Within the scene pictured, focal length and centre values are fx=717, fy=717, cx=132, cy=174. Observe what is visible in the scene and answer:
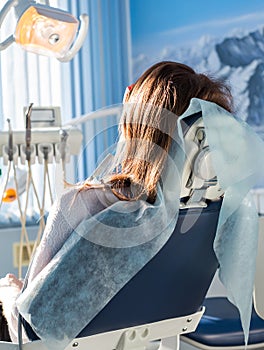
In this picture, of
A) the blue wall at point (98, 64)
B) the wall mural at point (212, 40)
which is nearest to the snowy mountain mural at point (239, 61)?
the wall mural at point (212, 40)

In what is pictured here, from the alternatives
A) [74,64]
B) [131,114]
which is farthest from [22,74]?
[131,114]

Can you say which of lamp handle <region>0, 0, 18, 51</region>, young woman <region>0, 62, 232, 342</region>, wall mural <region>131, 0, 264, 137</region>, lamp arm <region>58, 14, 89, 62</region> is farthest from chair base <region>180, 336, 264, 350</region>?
wall mural <region>131, 0, 264, 137</region>

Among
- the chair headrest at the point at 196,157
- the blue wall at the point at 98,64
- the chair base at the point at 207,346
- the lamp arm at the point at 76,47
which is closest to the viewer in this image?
the chair headrest at the point at 196,157

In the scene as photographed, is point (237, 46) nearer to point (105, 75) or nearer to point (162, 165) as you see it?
point (105, 75)

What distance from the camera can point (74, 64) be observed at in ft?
11.7

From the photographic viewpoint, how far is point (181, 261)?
1593 millimetres

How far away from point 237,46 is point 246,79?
0.18m

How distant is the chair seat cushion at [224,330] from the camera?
2.39 metres

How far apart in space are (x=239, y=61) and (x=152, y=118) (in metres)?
2.24

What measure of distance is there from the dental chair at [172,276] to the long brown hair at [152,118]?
0.06 meters

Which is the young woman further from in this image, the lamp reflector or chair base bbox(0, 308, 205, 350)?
the lamp reflector

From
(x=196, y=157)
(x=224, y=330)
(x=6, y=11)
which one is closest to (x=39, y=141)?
(x=6, y=11)

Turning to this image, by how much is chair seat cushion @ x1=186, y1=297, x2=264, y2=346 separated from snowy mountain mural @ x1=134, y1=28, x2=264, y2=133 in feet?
4.51

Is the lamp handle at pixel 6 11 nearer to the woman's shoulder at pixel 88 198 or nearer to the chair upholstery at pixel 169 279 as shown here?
the woman's shoulder at pixel 88 198
